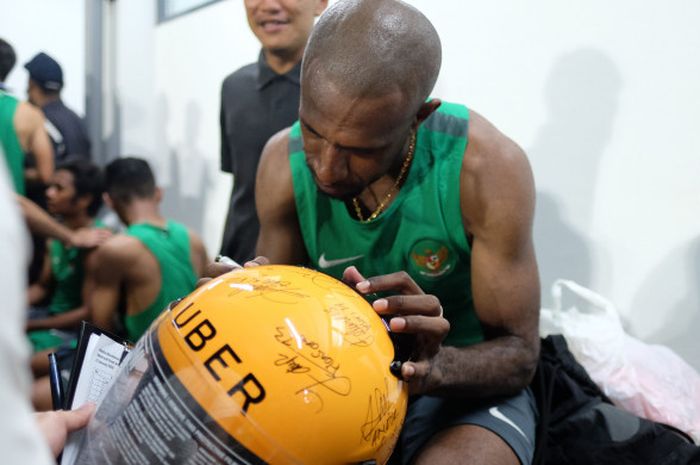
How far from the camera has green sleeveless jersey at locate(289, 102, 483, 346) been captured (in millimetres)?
1251

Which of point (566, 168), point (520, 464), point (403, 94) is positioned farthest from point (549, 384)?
point (566, 168)

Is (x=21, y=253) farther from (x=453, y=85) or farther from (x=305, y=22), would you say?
(x=453, y=85)

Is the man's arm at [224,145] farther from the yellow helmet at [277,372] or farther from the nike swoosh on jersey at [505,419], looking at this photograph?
the yellow helmet at [277,372]

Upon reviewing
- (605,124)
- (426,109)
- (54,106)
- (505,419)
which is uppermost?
(426,109)

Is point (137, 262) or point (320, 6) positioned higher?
point (320, 6)

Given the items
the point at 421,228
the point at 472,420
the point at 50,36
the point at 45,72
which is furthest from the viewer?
the point at 50,36

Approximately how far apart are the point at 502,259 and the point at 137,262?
1.43m

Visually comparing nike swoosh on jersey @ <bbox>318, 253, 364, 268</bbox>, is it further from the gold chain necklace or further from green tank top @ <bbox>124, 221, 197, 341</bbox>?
green tank top @ <bbox>124, 221, 197, 341</bbox>

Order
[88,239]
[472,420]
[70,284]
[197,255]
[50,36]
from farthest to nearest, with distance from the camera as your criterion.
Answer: [50,36], [70,284], [88,239], [197,255], [472,420]

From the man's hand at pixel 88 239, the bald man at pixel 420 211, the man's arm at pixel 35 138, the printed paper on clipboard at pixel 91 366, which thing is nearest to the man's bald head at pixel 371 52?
the bald man at pixel 420 211

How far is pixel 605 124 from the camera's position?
Result: 1.87 metres

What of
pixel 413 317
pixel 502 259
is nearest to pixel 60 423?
pixel 413 317

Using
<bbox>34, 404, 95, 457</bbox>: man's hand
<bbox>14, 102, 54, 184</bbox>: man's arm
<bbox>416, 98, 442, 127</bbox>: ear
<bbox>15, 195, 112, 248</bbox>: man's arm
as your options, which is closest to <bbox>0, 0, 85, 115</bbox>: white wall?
<bbox>14, 102, 54, 184</bbox>: man's arm

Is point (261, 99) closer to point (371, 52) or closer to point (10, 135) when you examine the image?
point (371, 52)
